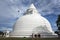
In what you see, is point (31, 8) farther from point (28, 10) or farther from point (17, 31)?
point (17, 31)

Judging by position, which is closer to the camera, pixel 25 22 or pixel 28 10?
pixel 25 22

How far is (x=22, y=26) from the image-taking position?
43.4 meters

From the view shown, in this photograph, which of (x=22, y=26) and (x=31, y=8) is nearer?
(x=22, y=26)

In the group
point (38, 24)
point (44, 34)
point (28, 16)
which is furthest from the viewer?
point (28, 16)

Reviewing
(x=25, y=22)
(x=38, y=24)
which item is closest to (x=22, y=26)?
(x=25, y=22)

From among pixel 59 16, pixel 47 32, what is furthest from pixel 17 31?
pixel 59 16

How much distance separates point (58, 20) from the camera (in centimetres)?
4262

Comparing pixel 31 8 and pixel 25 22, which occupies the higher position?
pixel 31 8

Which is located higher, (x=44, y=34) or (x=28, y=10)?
(x=28, y=10)

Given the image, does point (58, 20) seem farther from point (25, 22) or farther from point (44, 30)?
point (25, 22)

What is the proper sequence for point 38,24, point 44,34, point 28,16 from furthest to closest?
1. point 28,16
2. point 38,24
3. point 44,34

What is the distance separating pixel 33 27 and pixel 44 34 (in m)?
3.72

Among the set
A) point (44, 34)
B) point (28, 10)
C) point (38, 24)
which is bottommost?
point (44, 34)

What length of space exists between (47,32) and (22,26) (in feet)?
21.4
